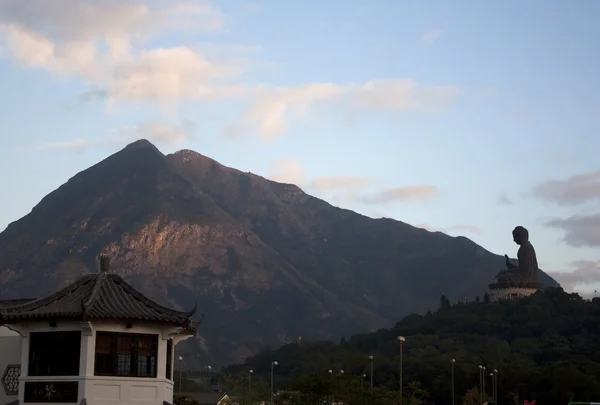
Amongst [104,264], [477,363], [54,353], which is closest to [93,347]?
[54,353]

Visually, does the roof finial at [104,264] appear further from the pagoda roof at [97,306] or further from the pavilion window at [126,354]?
the pavilion window at [126,354]

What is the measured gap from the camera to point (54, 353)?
37656 mm

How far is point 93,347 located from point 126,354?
1.34 metres

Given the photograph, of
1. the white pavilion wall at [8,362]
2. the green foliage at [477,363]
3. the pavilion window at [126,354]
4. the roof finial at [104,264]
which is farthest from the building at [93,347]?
the green foliage at [477,363]

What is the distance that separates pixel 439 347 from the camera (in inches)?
6826

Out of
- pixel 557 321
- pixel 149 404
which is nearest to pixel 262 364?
pixel 557 321

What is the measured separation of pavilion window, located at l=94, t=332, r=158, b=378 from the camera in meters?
37.4

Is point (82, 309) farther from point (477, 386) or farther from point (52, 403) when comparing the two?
point (477, 386)

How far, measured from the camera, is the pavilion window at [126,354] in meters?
37.4

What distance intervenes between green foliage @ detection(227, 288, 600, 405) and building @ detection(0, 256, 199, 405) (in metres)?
11.1

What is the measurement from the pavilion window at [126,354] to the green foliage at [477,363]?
434 inches

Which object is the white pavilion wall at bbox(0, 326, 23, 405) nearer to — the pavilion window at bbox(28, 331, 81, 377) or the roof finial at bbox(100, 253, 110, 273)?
the pavilion window at bbox(28, 331, 81, 377)

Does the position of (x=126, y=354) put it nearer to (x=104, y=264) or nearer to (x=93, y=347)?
(x=93, y=347)

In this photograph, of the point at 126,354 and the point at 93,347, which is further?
the point at 126,354
